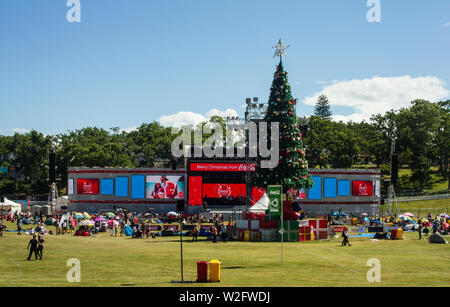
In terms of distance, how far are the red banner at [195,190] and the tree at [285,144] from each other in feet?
84.0

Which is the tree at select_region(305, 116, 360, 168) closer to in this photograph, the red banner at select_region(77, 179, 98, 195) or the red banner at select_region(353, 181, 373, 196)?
the red banner at select_region(353, 181, 373, 196)

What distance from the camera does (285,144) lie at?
46.1 metres

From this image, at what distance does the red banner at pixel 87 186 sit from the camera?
248 feet

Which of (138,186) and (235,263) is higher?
(138,186)

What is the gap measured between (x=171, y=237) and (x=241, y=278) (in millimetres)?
24740

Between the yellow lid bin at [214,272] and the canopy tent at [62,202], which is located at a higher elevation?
the canopy tent at [62,202]

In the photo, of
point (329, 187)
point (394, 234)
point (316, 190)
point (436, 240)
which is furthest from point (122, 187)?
point (436, 240)

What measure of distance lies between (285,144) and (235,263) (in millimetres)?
19081

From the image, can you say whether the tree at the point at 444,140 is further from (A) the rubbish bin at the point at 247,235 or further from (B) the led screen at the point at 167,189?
(A) the rubbish bin at the point at 247,235

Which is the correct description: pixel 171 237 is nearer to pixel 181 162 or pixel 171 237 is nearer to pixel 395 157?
pixel 395 157

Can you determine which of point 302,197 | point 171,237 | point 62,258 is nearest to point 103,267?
point 62,258

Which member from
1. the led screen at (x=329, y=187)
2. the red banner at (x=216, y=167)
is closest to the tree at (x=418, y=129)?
the led screen at (x=329, y=187)

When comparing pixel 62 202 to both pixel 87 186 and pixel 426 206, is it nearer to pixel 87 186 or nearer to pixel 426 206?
pixel 87 186

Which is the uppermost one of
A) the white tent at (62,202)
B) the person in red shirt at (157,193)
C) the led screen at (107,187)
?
the led screen at (107,187)
